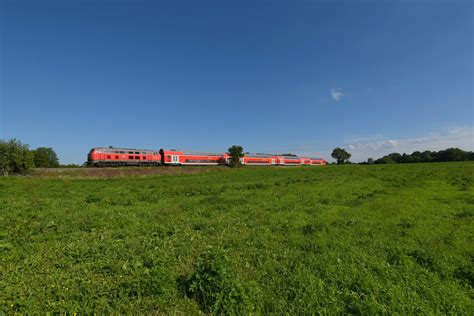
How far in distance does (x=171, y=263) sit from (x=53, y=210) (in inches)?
346

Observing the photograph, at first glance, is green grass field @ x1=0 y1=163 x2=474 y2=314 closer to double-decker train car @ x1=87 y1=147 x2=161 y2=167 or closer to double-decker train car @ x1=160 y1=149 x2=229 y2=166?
double-decker train car @ x1=87 y1=147 x2=161 y2=167

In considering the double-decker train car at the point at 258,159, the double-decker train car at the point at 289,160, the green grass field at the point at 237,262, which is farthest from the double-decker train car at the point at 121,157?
the double-decker train car at the point at 289,160

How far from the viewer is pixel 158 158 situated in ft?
192

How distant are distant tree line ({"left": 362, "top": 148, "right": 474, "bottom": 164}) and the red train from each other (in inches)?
2703

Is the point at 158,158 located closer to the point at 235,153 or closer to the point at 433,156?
the point at 235,153

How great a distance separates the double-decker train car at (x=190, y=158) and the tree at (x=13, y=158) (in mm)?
27258

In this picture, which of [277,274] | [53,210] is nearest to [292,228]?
[277,274]

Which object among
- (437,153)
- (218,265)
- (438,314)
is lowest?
(438,314)

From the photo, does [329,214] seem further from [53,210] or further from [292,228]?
[53,210]

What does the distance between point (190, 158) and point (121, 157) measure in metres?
19.6

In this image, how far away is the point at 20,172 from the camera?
3528cm

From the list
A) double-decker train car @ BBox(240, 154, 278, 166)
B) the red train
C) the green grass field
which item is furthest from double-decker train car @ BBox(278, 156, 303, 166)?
the green grass field

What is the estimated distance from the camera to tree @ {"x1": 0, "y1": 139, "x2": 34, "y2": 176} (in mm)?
34375

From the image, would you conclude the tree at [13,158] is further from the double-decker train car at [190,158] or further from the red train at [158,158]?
the double-decker train car at [190,158]
